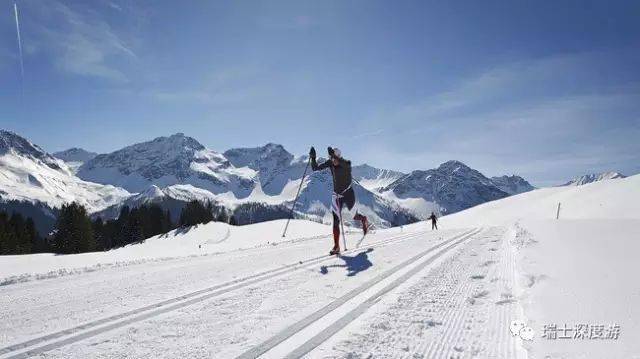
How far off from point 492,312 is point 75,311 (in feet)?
14.3

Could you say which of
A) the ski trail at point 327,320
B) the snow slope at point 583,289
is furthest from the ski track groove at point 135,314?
the snow slope at point 583,289

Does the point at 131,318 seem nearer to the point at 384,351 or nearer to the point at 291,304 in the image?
the point at 291,304

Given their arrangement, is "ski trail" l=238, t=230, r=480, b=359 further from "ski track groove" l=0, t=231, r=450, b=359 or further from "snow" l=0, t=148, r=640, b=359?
"ski track groove" l=0, t=231, r=450, b=359

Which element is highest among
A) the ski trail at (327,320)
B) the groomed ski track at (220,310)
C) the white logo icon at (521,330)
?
the groomed ski track at (220,310)

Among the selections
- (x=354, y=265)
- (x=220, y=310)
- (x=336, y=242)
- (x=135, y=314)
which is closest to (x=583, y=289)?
(x=354, y=265)

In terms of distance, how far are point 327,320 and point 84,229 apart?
69.6 m

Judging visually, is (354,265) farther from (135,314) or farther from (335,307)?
(135,314)

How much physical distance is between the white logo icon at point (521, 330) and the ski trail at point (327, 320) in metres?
1.42

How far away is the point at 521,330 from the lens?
3783mm

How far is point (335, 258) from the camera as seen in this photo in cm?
928

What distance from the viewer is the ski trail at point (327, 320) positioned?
11.3 feet

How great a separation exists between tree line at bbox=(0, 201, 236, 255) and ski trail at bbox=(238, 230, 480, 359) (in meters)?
60.5

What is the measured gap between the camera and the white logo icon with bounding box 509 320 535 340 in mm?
3623

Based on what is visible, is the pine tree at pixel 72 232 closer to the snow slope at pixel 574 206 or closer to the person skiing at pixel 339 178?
the snow slope at pixel 574 206
